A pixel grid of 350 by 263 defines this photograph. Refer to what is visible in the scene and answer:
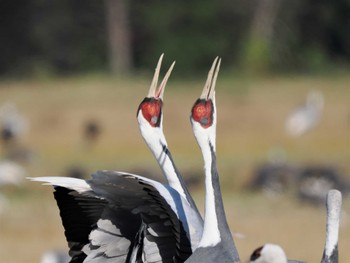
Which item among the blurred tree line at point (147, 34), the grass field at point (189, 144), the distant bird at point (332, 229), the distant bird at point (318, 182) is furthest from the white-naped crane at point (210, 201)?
the blurred tree line at point (147, 34)

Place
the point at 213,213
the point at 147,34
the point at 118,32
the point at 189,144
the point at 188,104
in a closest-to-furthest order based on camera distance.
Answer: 1. the point at 213,213
2. the point at 189,144
3. the point at 188,104
4. the point at 118,32
5. the point at 147,34

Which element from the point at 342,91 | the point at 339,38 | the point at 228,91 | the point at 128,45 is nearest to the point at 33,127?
the point at 228,91

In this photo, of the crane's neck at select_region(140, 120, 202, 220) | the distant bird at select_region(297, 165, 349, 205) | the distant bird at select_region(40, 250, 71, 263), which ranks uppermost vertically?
the crane's neck at select_region(140, 120, 202, 220)

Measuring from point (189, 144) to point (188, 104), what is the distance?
218 centimetres

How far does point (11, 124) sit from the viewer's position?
19.1m

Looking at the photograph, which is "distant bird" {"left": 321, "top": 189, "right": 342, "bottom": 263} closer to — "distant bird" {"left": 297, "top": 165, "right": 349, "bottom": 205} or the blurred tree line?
"distant bird" {"left": 297, "top": 165, "right": 349, "bottom": 205}

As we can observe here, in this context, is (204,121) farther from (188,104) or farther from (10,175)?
(188,104)

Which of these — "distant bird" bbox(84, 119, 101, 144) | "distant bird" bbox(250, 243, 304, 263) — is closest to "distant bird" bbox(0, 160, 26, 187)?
"distant bird" bbox(84, 119, 101, 144)

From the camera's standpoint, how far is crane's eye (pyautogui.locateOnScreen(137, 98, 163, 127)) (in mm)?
6816

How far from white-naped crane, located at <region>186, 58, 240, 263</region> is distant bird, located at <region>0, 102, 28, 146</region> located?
499 inches

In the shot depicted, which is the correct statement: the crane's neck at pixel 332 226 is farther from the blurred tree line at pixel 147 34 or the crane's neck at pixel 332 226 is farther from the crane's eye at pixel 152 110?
the blurred tree line at pixel 147 34

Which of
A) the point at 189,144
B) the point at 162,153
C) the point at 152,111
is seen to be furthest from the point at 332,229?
the point at 189,144

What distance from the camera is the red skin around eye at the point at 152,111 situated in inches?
268

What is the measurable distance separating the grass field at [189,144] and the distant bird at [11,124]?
0.29 m
